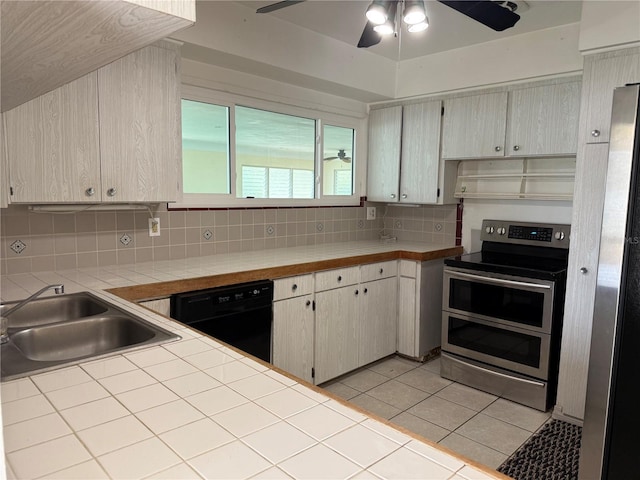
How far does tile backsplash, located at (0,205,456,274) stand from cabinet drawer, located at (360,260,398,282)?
0.66 metres

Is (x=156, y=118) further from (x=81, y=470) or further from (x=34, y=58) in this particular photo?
(x=81, y=470)

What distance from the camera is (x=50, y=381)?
3.51ft

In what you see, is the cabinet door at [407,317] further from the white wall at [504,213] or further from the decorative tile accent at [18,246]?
the decorative tile accent at [18,246]

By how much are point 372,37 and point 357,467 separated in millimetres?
2097

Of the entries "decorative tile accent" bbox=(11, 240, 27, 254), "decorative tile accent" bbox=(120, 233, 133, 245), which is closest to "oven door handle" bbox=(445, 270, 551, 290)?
"decorative tile accent" bbox=(120, 233, 133, 245)

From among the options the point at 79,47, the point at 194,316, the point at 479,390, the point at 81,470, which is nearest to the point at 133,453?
the point at 81,470

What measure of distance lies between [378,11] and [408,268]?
2.09 meters

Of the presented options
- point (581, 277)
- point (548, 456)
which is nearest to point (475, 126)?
point (581, 277)

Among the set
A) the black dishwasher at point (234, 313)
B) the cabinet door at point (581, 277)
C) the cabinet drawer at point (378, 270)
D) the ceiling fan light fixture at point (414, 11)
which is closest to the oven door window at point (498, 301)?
the cabinet door at point (581, 277)

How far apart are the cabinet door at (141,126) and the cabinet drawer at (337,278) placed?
3.50ft

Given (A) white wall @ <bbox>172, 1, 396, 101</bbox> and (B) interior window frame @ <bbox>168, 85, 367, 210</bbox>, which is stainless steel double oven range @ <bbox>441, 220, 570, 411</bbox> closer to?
(B) interior window frame @ <bbox>168, 85, 367, 210</bbox>

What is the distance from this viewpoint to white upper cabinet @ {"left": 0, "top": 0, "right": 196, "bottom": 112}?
1.82 ft

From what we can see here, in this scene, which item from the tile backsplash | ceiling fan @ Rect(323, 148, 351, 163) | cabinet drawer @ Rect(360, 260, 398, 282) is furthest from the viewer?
ceiling fan @ Rect(323, 148, 351, 163)

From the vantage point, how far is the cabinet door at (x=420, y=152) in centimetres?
365
